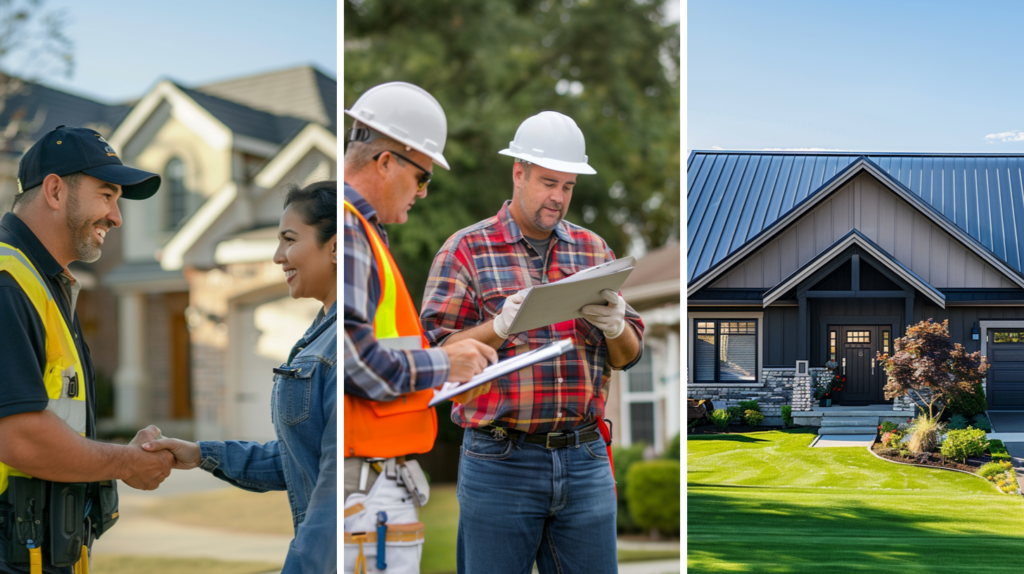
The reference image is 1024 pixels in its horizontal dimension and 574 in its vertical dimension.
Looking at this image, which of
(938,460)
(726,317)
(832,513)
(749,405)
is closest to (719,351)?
(726,317)

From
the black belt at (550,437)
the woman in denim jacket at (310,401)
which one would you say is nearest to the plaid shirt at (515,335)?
the black belt at (550,437)

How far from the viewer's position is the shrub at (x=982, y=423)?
3180 mm

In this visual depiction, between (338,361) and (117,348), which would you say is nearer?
(338,361)

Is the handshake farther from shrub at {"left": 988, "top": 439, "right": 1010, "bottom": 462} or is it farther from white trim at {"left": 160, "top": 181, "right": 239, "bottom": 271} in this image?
white trim at {"left": 160, "top": 181, "right": 239, "bottom": 271}

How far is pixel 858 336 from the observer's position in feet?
10.5

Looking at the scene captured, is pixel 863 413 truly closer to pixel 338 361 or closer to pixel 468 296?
pixel 468 296

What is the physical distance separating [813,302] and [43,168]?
9.34 ft

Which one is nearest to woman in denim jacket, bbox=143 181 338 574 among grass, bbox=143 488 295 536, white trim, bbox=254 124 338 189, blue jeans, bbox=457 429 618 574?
blue jeans, bbox=457 429 618 574

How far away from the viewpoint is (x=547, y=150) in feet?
7.77

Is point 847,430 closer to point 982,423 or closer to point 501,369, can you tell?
point 982,423

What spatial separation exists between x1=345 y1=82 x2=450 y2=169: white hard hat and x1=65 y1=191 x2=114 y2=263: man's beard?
815 mm

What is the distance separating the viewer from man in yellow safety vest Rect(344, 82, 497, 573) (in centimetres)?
182

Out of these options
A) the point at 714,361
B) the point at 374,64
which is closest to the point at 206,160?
the point at 374,64

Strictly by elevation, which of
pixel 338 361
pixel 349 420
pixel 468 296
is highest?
pixel 468 296
